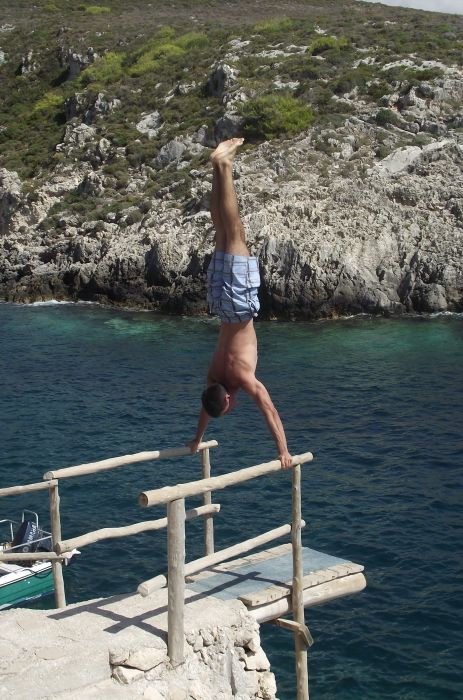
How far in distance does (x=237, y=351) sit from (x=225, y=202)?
1981 mm

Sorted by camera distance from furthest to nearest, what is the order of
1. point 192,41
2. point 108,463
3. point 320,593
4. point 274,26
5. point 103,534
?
point 274,26, point 192,41, point 320,593, point 108,463, point 103,534

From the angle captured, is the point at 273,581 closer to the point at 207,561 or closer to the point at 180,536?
the point at 207,561

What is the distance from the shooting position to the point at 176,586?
390 inches

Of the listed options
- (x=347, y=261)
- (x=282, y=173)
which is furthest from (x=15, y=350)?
(x=282, y=173)

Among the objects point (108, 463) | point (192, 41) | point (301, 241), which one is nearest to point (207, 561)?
point (108, 463)

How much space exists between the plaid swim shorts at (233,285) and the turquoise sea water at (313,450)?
27.4ft

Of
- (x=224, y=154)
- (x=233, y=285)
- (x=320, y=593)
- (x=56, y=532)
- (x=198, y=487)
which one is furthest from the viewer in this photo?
(x=56, y=532)

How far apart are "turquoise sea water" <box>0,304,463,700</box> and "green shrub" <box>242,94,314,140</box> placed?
58.8 ft

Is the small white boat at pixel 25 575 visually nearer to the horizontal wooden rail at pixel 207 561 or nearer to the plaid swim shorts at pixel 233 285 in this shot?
the horizontal wooden rail at pixel 207 561

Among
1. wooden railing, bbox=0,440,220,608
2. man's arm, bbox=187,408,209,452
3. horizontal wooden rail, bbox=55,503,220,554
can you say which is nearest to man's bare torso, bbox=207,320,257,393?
man's arm, bbox=187,408,209,452

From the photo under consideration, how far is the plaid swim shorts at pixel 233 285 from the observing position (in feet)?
32.0

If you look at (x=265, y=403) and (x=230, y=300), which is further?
(x=265, y=403)

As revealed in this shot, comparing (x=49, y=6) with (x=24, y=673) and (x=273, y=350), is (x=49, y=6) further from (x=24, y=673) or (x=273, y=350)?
(x=24, y=673)

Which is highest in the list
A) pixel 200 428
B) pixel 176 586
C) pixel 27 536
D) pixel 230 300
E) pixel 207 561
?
pixel 230 300
